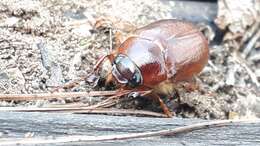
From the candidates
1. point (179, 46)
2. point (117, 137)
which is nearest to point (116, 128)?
point (117, 137)

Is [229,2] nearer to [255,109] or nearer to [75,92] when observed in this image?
[255,109]

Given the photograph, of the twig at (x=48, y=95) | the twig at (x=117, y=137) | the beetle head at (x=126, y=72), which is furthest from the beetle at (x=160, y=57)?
the twig at (x=117, y=137)

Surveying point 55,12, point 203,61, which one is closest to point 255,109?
point 203,61

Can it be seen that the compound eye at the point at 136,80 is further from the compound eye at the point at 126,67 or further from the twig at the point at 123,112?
the twig at the point at 123,112

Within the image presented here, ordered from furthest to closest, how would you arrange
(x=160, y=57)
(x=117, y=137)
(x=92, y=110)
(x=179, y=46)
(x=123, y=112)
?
(x=179, y=46)
(x=160, y=57)
(x=123, y=112)
(x=92, y=110)
(x=117, y=137)

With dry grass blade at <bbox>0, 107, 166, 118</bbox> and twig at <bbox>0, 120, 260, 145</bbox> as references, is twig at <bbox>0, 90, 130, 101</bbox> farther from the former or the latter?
twig at <bbox>0, 120, 260, 145</bbox>

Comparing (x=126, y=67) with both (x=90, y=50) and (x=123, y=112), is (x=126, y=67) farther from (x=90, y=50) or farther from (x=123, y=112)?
(x=90, y=50)
